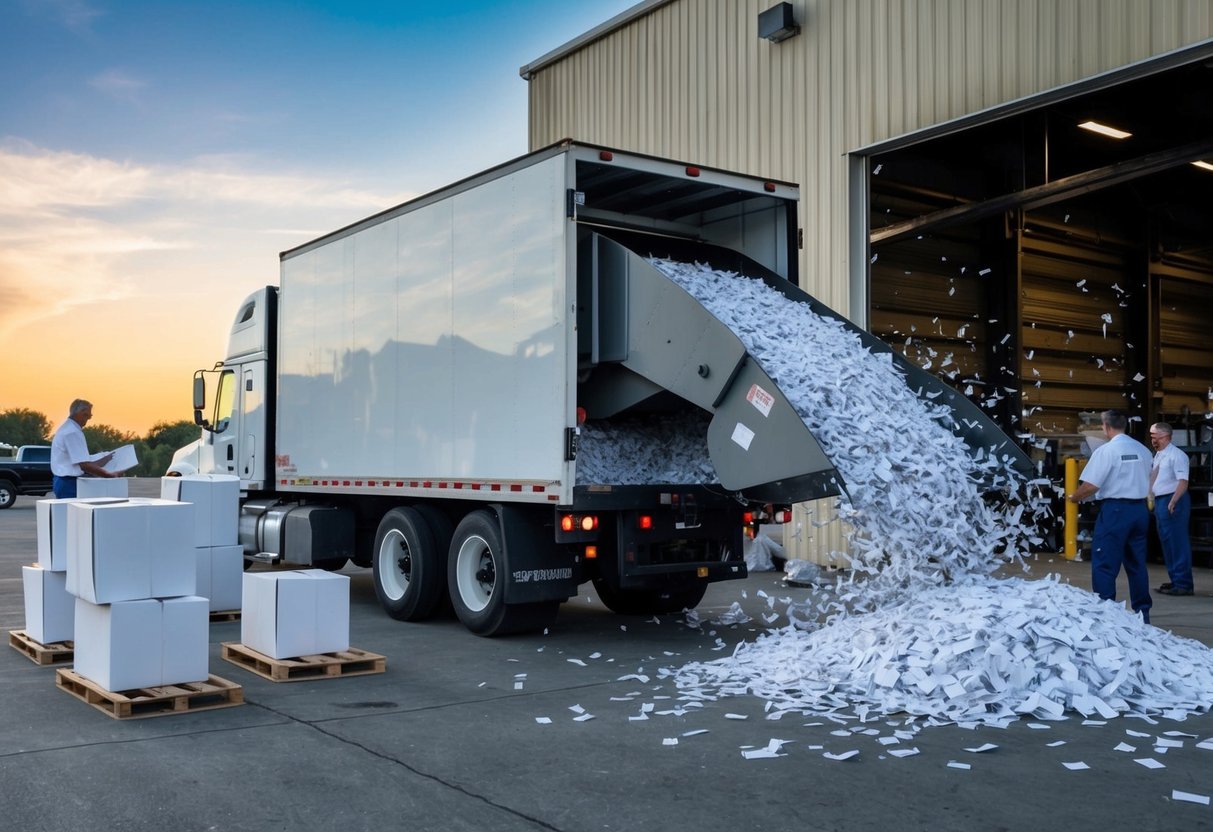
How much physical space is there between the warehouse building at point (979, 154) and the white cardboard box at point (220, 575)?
8180 millimetres

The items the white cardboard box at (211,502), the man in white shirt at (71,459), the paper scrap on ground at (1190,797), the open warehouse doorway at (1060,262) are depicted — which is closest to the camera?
the paper scrap on ground at (1190,797)

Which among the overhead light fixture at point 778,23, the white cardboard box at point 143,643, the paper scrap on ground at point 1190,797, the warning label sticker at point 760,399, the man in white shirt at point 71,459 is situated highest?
the overhead light fixture at point 778,23

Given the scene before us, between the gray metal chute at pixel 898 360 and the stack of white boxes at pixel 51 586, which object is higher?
the gray metal chute at pixel 898 360

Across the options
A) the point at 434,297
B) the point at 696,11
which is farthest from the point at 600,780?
the point at 696,11

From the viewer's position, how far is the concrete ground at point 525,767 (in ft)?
14.7

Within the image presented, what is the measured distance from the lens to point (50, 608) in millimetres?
7902

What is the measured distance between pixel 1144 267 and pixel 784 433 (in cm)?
1741

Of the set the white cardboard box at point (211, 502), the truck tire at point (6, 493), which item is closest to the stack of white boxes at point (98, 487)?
the white cardboard box at point (211, 502)

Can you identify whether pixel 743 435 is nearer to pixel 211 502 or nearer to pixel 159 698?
pixel 159 698

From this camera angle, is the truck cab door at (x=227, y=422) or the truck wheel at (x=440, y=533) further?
the truck cab door at (x=227, y=422)

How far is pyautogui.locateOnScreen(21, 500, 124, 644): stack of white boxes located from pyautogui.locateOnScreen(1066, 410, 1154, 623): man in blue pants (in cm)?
752

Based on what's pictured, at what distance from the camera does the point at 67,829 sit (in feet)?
14.1

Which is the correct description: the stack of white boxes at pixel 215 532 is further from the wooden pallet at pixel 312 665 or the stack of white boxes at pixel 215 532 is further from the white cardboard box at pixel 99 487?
the wooden pallet at pixel 312 665

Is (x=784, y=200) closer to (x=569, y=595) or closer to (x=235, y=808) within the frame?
(x=569, y=595)
